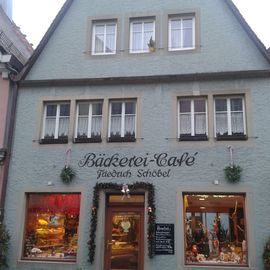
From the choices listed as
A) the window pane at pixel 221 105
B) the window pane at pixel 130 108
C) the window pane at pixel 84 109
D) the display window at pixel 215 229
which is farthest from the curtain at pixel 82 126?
the window pane at pixel 221 105

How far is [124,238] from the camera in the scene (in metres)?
12.3

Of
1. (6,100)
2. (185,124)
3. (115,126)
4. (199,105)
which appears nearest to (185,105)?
(199,105)

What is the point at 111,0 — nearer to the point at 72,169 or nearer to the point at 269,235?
the point at 72,169

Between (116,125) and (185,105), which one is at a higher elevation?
(185,105)

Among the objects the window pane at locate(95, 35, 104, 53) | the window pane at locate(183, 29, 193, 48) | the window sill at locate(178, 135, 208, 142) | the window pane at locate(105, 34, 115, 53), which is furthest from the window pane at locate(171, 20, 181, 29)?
the window sill at locate(178, 135, 208, 142)

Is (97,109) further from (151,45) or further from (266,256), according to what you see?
(266,256)

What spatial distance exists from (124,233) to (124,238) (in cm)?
14

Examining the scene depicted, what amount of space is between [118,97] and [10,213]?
4.79 meters

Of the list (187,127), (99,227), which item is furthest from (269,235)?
(99,227)

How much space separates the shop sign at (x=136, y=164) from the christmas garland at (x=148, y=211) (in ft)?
1.04

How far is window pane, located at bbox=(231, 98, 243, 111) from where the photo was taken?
499 inches

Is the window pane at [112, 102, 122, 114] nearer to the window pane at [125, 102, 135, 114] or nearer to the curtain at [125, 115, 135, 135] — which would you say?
the window pane at [125, 102, 135, 114]

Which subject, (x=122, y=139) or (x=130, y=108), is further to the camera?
(x=130, y=108)

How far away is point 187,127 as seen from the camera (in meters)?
12.7
